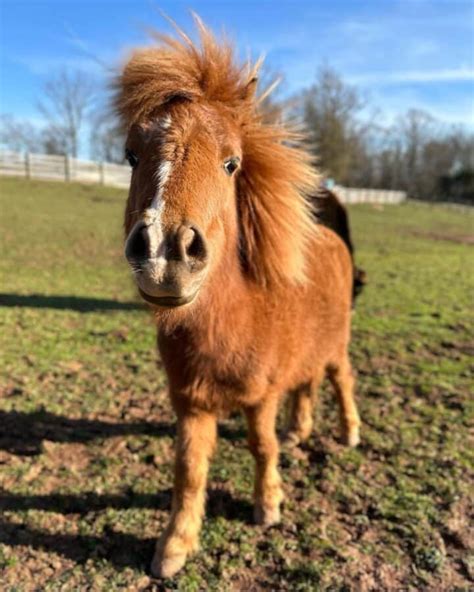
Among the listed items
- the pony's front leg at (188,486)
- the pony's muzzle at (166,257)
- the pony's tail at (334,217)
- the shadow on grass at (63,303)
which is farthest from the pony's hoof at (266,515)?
the shadow on grass at (63,303)

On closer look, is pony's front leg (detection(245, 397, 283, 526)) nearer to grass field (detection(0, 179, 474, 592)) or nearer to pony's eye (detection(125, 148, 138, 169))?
grass field (detection(0, 179, 474, 592))

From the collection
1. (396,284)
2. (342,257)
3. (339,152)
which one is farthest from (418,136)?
(342,257)

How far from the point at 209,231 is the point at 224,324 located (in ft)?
2.11

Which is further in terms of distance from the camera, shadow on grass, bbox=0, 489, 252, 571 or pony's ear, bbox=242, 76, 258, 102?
shadow on grass, bbox=0, 489, 252, 571

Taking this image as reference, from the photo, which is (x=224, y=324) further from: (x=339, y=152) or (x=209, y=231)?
(x=339, y=152)

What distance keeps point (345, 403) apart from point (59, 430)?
7.95ft

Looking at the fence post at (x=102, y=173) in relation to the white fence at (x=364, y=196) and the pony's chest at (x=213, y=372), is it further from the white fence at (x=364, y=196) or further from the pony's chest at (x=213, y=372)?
the pony's chest at (x=213, y=372)

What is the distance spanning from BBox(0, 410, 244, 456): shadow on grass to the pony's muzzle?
2.54 metres

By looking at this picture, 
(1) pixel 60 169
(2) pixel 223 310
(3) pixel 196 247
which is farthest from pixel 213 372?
(1) pixel 60 169

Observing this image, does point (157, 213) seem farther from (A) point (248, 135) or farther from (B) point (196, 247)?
(A) point (248, 135)

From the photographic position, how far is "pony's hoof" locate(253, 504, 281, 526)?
307 centimetres

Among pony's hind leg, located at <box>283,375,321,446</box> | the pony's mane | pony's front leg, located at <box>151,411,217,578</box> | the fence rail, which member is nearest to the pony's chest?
pony's front leg, located at <box>151,411,217,578</box>

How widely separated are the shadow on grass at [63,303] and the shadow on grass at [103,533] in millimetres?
4155

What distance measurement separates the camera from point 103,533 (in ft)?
9.64
